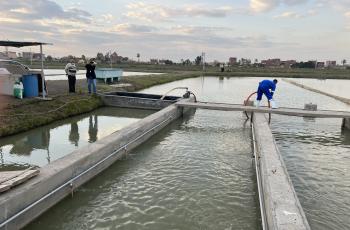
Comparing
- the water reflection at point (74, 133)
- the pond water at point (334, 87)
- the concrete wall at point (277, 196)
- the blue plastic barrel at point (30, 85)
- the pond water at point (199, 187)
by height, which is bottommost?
the pond water at point (199, 187)

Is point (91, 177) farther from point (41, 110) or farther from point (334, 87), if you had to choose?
point (334, 87)

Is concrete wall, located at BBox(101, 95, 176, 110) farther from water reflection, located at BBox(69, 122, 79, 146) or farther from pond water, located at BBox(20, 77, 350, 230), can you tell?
pond water, located at BBox(20, 77, 350, 230)

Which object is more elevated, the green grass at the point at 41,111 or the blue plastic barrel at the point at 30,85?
the blue plastic barrel at the point at 30,85

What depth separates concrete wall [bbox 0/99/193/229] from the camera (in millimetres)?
4801

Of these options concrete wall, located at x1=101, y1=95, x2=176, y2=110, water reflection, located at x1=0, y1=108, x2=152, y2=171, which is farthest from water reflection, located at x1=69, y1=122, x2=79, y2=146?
concrete wall, located at x1=101, y1=95, x2=176, y2=110

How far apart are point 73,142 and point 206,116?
23.0 ft

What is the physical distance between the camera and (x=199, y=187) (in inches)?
258

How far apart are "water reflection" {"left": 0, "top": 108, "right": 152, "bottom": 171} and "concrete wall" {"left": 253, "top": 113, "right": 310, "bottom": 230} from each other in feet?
15.7

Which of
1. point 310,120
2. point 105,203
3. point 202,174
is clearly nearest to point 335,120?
point 310,120

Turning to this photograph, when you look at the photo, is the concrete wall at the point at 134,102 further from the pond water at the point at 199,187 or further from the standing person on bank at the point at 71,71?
the pond water at the point at 199,187

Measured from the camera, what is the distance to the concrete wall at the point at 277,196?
171 inches

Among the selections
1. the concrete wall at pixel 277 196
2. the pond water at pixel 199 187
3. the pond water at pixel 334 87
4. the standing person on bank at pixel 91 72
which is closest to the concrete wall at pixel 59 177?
the pond water at pixel 199 187

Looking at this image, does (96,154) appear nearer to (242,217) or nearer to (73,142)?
(73,142)

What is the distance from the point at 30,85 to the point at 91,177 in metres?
7.92
